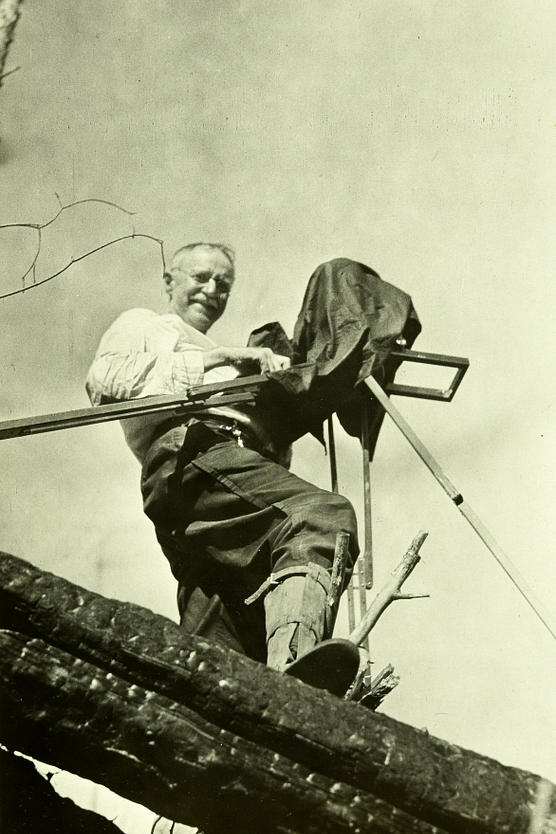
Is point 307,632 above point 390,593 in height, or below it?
below

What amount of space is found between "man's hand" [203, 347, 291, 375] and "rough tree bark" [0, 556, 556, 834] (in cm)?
411

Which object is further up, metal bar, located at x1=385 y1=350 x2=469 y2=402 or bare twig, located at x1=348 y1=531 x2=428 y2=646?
metal bar, located at x1=385 y1=350 x2=469 y2=402

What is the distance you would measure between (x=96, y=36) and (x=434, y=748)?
6299 millimetres

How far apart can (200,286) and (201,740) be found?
5389 millimetres

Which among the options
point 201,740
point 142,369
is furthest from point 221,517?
point 201,740

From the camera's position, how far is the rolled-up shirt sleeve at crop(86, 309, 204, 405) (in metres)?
7.45

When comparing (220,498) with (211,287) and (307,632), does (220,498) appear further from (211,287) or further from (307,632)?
(211,287)

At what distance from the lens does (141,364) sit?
7.56 m

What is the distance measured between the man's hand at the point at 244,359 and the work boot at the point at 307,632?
211 centimetres

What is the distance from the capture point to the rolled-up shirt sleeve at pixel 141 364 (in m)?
7.45

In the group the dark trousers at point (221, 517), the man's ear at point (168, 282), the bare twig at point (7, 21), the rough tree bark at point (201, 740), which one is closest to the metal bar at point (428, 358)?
the dark trousers at point (221, 517)

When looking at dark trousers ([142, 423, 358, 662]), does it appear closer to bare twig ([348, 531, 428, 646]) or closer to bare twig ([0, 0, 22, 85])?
bare twig ([348, 531, 428, 646])

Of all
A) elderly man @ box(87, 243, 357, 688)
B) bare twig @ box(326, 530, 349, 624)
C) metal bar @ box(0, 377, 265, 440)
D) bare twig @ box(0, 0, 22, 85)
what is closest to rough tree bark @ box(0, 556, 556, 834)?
bare twig @ box(326, 530, 349, 624)

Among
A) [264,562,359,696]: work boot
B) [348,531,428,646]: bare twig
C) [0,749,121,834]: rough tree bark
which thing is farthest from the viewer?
[348,531,428,646]: bare twig
